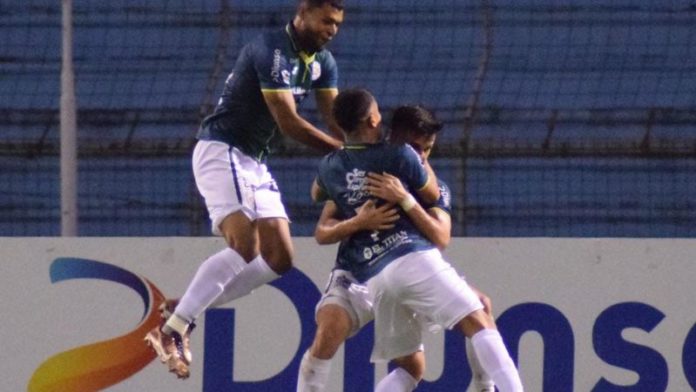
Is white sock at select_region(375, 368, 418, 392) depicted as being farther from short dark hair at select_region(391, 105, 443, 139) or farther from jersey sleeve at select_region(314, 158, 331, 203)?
short dark hair at select_region(391, 105, 443, 139)

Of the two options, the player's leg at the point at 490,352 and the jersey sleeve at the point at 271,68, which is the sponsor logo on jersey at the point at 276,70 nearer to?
the jersey sleeve at the point at 271,68

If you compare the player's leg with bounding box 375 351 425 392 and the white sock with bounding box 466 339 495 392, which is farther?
the player's leg with bounding box 375 351 425 392

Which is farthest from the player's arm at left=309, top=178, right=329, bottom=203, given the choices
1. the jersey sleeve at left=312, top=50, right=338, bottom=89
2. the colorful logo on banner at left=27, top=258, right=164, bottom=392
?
the colorful logo on banner at left=27, top=258, right=164, bottom=392

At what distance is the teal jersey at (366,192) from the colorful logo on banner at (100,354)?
6.13ft

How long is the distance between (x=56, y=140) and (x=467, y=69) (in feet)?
7.08

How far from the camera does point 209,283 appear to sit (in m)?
6.50

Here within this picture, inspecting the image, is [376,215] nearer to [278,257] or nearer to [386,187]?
[386,187]

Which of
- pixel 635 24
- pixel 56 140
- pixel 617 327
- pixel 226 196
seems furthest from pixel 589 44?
pixel 226 196

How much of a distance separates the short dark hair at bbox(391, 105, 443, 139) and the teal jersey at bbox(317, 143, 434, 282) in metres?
0.15

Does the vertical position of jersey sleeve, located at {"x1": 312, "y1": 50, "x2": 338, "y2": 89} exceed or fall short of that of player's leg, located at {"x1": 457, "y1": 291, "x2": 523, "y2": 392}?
it exceeds it

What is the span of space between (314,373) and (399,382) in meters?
0.37

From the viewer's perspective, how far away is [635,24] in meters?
9.66

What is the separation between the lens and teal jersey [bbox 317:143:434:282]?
6148mm

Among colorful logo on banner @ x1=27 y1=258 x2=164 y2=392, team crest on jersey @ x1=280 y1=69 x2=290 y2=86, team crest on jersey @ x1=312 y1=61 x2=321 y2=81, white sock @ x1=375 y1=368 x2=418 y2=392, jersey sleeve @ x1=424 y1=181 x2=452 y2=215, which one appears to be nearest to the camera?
team crest on jersey @ x1=280 y1=69 x2=290 y2=86
